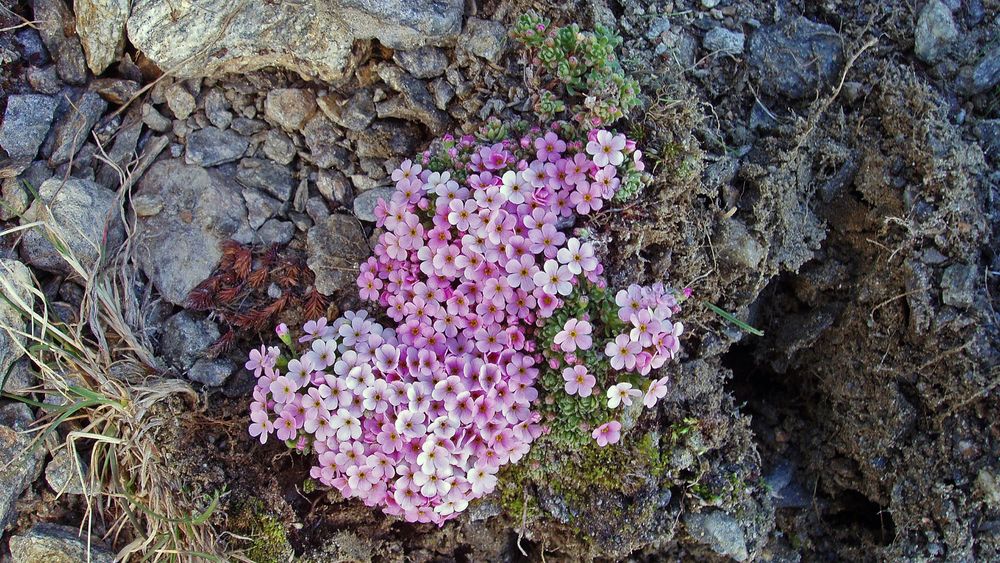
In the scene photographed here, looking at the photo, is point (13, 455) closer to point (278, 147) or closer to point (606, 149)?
point (278, 147)

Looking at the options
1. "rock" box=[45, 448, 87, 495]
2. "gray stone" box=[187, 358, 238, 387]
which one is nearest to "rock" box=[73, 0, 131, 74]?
"gray stone" box=[187, 358, 238, 387]

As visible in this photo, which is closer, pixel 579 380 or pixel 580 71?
pixel 579 380

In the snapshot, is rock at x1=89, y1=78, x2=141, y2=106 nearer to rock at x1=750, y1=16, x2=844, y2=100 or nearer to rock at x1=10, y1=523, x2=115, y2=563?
rock at x1=10, y1=523, x2=115, y2=563

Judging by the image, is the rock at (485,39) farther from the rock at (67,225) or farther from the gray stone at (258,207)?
the rock at (67,225)

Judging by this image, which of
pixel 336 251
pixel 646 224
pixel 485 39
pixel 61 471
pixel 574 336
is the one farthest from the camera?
pixel 336 251

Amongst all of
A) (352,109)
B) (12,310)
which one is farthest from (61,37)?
(352,109)


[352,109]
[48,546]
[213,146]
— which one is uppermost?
[352,109]

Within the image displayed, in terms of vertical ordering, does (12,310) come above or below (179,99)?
below

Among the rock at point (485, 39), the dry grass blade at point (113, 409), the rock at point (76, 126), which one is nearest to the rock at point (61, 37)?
the rock at point (76, 126)
